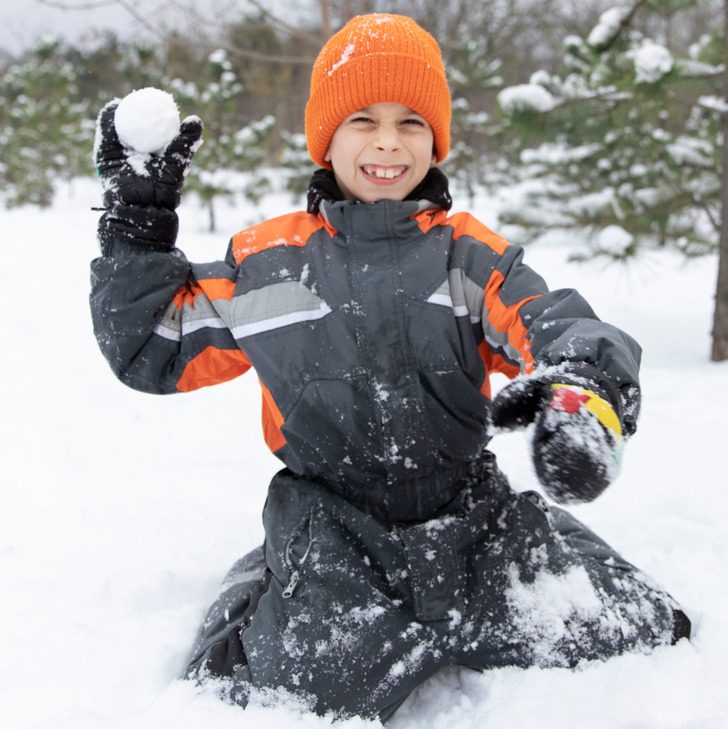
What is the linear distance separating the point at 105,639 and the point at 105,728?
0.30 m

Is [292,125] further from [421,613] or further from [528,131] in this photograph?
[421,613]

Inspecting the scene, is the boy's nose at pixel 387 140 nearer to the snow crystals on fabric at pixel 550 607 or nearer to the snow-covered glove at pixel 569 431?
the snow-covered glove at pixel 569 431

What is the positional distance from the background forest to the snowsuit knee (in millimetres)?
2282

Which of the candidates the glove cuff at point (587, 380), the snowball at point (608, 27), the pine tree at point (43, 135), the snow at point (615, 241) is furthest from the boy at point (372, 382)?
the pine tree at point (43, 135)

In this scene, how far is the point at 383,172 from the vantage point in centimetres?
147

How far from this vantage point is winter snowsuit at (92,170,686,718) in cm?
131

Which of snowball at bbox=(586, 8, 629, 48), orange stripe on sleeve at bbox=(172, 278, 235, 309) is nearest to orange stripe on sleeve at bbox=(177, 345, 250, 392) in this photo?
orange stripe on sleeve at bbox=(172, 278, 235, 309)

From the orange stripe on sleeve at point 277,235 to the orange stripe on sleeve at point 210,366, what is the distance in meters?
0.20

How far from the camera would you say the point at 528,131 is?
3.68m

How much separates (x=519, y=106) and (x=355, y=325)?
2655mm

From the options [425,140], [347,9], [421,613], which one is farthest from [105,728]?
[347,9]

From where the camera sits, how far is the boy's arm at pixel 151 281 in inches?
54.9

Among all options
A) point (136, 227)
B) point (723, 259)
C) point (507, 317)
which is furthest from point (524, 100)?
point (136, 227)

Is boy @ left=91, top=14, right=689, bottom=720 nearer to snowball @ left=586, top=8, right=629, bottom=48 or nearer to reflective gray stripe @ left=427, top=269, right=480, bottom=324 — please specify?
reflective gray stripe @ left=427, top=269, right=480, bottom=324
